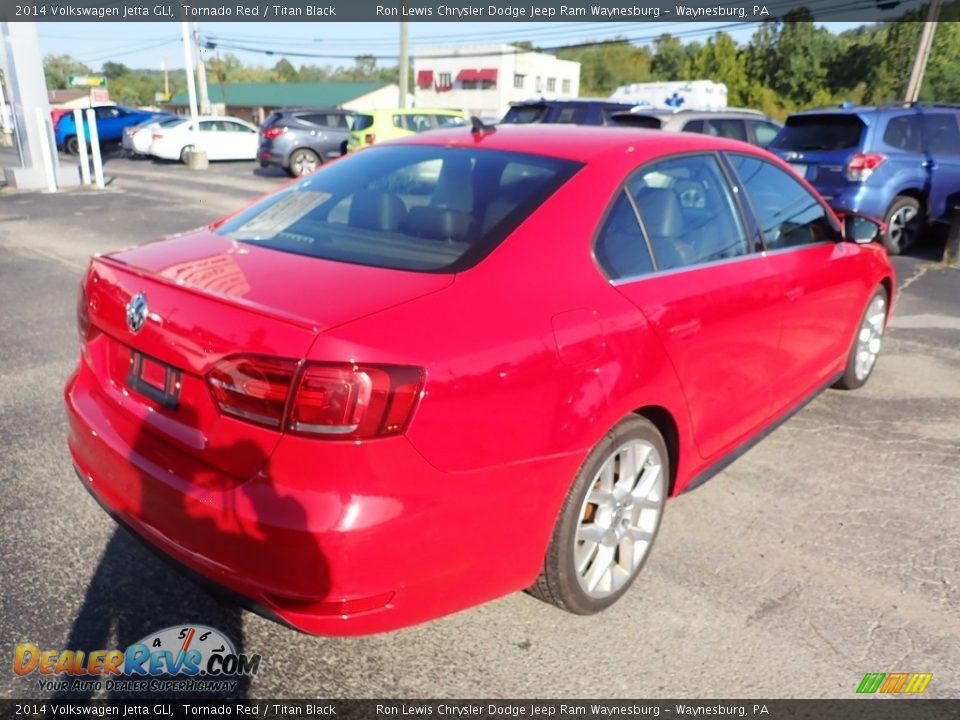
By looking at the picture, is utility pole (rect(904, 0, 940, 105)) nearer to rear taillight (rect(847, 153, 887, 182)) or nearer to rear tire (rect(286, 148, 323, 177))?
rear taillight (rect(847, 153, 887, 182))

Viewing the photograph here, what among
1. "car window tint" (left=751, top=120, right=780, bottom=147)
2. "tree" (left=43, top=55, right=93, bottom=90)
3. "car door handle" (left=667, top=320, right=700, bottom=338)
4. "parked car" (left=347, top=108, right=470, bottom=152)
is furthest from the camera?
"tree" (left=43, top=55, right=93, bottom=90)

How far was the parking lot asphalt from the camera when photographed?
7.80 ft

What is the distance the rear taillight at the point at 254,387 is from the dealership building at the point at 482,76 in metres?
58.3

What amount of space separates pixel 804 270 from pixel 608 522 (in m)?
1.85

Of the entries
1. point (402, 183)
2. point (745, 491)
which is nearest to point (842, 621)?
point (745, 491)

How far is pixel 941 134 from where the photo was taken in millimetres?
9609

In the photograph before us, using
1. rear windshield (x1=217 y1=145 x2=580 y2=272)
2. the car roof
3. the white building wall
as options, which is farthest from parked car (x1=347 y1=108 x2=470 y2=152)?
the white building wall

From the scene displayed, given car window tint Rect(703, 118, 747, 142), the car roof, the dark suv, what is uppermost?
the car roof

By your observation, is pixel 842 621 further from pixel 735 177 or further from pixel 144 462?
pixel 144 462

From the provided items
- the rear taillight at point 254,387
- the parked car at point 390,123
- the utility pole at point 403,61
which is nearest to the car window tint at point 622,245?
the rear taillight at point 254,387

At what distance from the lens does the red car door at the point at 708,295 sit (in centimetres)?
273

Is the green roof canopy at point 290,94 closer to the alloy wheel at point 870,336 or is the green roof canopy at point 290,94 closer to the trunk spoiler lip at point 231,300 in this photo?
the alloy wheel at point 870,336

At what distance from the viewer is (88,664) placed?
2348 millimetres

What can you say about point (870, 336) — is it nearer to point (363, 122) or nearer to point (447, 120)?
point (363, 122)
